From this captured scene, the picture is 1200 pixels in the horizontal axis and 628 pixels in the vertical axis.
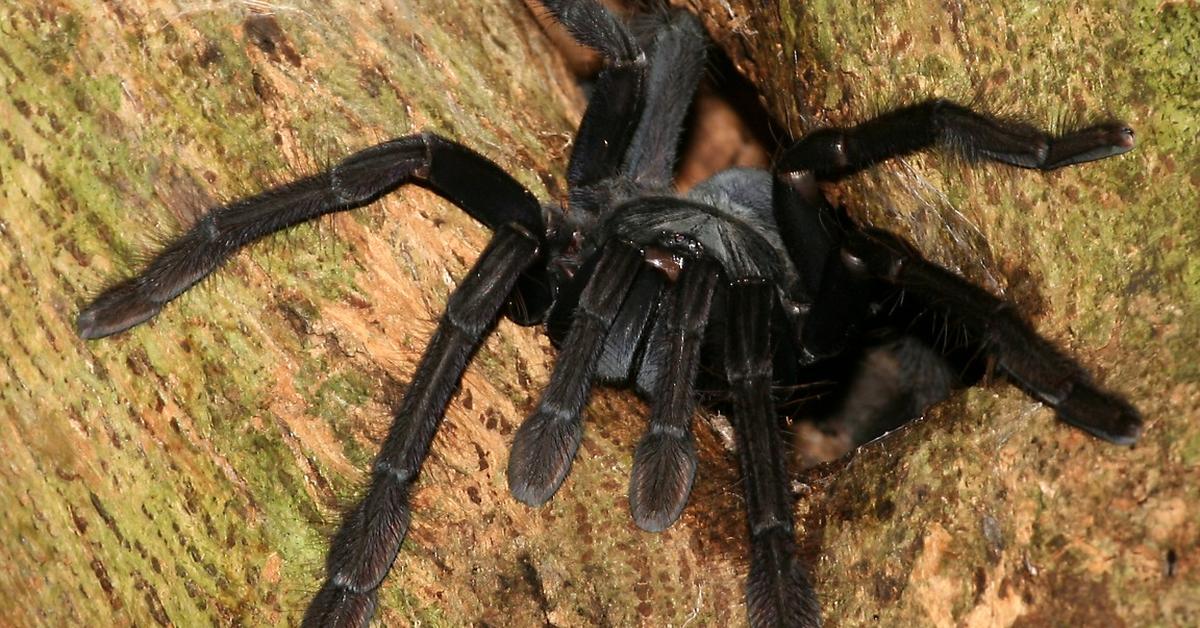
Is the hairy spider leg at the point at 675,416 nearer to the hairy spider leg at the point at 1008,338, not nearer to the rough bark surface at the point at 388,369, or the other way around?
the rough bark surface at the point at 388,369

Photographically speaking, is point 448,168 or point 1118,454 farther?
point 448,168

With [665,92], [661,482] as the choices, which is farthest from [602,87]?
[661,482]

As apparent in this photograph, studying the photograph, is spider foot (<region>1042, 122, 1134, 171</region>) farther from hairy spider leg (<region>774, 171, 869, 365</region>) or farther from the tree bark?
hairy spider leg (<region>774, 171, 869, 365</region>)

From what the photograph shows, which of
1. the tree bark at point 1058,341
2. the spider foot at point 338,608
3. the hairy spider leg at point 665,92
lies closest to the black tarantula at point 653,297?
the spider foot at point 338,608

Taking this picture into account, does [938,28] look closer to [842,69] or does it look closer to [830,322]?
[842,69]

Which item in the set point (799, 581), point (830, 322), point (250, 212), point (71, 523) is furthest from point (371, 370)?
point (830, 322)

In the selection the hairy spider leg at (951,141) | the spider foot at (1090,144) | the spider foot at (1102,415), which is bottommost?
the spider foot at (1102,415)

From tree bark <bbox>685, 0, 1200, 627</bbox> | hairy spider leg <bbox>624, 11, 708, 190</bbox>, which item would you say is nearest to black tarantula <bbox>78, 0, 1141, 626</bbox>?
tree bark <bbox>685, 0, 1200, 627</bbox>
